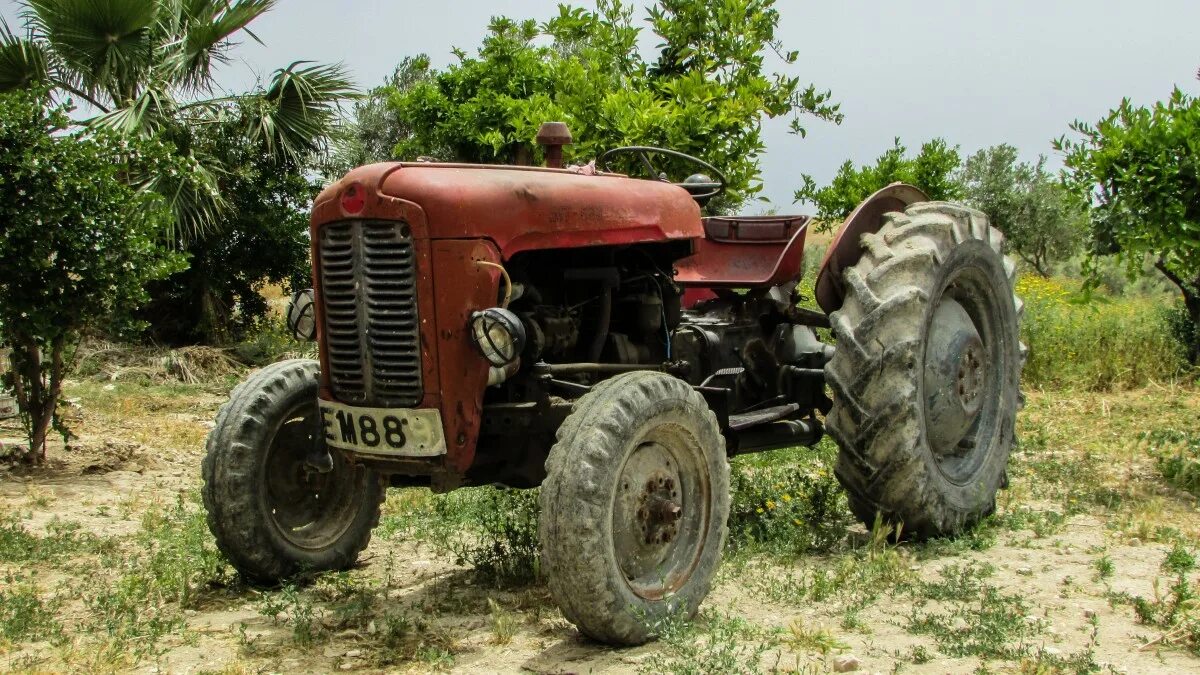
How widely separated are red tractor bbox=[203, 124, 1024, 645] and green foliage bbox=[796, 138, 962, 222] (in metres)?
9.11

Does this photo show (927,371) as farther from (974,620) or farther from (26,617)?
(26,617)

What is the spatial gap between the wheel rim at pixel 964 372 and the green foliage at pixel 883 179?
28.8ft

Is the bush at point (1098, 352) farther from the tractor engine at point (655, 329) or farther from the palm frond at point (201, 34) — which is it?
the palm frond at point (201, 34)

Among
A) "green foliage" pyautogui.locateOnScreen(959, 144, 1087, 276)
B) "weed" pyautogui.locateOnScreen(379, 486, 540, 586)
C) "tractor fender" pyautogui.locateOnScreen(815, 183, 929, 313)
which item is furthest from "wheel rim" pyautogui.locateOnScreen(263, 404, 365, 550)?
"green foliage" pyautogui.locateOnScreen(959, 144, 1087, 276)

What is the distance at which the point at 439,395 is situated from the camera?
4801 millimetres

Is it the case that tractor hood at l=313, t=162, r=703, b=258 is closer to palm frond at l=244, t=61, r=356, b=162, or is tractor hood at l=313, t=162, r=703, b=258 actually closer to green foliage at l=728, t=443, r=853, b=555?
green foliage at l=728, t=443, r=853, b=555

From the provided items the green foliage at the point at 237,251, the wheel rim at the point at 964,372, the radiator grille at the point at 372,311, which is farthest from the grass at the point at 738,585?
the green foliage at the point at 237,251

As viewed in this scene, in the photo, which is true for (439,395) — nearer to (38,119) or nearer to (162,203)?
(38,119)

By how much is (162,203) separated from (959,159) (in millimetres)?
13141

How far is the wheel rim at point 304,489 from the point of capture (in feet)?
19.0

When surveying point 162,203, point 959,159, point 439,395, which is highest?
point 959,159

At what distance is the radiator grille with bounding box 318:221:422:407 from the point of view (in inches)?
190

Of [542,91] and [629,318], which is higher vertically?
[542,91]

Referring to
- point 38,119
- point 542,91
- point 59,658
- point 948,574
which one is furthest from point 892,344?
point 542,91
